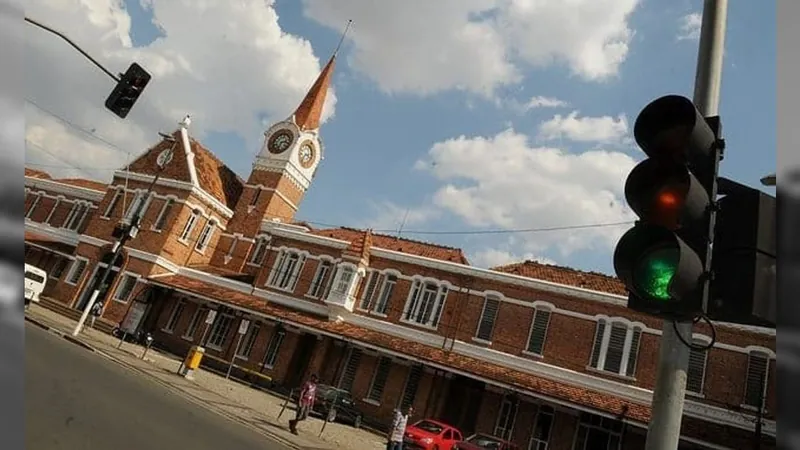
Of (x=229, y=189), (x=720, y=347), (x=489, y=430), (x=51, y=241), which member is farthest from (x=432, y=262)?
(x=51, y=241)

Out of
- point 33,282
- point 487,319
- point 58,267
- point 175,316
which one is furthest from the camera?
Answer: point 58,267

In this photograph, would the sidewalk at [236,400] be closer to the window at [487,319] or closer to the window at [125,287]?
the window at [125,287]

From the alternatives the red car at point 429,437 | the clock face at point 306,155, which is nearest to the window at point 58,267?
the clock face at point 306,155

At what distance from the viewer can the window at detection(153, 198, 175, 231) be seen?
35812 millimetres

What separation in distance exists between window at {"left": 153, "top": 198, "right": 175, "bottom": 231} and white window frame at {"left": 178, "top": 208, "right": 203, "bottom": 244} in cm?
137

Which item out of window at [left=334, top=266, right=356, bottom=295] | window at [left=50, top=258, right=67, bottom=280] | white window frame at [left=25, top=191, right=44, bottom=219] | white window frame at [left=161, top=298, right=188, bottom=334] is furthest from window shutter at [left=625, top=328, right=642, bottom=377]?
white window frame at [left=25, top=191, right=44, bottom=219]

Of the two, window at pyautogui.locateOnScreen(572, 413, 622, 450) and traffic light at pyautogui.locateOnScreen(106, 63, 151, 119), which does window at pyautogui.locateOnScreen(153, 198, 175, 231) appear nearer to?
traffic light at pyautogui.locateOnScreen(106, 63, 151, 119)

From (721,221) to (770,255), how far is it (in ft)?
0.93

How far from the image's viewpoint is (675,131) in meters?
2.67

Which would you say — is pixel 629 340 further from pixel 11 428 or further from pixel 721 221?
Result: pixel 11 428

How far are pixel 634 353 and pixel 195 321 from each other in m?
26.3

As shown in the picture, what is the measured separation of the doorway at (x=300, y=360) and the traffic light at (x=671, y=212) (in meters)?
28.3

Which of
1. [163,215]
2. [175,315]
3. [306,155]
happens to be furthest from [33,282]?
[306,155]

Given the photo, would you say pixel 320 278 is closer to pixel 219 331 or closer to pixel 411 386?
pixel 219 331
